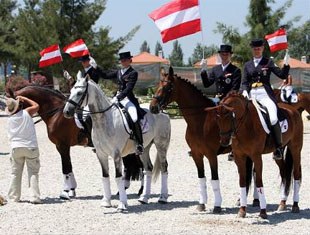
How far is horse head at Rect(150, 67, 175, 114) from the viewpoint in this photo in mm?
10102

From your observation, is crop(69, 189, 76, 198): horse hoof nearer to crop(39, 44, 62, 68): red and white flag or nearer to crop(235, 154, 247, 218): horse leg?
crop(235, 154, 247, 218): horse leg

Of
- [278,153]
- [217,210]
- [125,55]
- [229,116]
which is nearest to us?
[229,116]

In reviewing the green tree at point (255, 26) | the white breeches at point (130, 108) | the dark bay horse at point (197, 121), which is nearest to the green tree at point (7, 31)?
the green tree at point (255, 26)

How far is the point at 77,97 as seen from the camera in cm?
1047

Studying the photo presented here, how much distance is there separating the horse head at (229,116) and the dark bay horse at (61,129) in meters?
3.55

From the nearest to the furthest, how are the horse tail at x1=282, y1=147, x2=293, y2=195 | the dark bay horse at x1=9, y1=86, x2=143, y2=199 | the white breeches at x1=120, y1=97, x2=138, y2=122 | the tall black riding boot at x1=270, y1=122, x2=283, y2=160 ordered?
the tall black riding boot at x1=270, y1=122, x2=283, y2=160, the horse tail at x1=282, y1=147, x2=293, y2=195, the white breeches at x1=120, y1=97, x2=138, y2=122, the dark bay horse at x1=9, y1=86, x2=143, y2=199

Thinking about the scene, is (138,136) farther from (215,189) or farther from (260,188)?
(260,188)

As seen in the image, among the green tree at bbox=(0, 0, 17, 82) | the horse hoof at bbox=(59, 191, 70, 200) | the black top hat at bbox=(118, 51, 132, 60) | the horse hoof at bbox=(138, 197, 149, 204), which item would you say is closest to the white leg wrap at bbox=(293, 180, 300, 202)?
the horse hoof at bbox=(138, 197, 149, 204)

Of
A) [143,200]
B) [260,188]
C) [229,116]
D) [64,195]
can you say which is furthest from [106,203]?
[229,116]

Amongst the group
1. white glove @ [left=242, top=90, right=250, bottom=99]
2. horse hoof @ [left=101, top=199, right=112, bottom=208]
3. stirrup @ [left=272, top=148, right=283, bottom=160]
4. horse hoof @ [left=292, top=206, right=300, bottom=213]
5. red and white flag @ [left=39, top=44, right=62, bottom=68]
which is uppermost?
red and white flag @ [left=39, top=44, right=62, bottom=68]

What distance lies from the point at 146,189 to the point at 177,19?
11.2ft

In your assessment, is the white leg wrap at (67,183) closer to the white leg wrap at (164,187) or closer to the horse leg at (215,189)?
the white leg wrap at (164,187)

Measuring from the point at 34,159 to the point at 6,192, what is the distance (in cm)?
155

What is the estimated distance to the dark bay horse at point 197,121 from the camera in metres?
10.3
